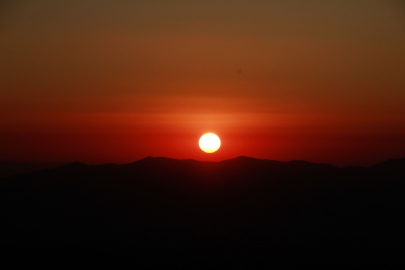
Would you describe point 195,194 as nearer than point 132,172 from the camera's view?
Yes

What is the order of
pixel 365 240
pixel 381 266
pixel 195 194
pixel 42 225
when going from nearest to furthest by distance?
pixel 381 266 < pixel 365 240 < pixel 42 225 < pixel 195 194

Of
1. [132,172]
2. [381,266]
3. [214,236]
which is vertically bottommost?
[381,266]

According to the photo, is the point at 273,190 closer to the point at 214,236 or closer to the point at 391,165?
the point at 214,236

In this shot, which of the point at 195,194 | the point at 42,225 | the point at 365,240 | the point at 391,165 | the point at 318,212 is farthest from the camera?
the point at 391,165

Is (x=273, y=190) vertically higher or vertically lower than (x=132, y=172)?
lower

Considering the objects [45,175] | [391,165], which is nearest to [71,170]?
[45,175]

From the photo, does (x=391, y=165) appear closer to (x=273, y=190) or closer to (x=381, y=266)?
(x=273, y=190)

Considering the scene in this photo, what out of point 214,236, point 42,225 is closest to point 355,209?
point 214,236
